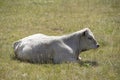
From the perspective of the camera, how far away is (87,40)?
46.0ft

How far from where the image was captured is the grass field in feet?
39.3

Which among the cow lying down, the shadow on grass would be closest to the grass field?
the shadow on grass

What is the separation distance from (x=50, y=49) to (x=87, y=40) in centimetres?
149

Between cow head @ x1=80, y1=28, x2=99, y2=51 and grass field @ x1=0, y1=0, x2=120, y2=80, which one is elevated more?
cow head @ x1=80, y1=28, x2=99, y2=51

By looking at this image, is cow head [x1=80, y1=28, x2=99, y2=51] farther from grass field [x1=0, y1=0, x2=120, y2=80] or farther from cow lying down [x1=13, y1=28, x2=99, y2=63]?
grass field [x1=0, y1=0, x2=120, y2=80]

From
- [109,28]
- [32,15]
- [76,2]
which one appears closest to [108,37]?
[109,28]

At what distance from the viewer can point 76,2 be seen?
1230 inches

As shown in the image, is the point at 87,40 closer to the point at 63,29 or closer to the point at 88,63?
the point at 88,63

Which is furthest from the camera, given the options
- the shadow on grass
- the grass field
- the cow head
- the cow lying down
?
the cow head

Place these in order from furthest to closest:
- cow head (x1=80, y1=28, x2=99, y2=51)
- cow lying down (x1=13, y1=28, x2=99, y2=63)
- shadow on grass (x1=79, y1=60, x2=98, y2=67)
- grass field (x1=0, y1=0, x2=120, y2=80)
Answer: cow head (x1=80, y1=28, x2=99, y2=51)
cow lying down (x1=13, y1=28, x2=99, y2=63)
shadow on grass (x1=79, y1=60, x2=98, y2=67)
grass field (x1=0, y1=0, x2=120, y2=80)

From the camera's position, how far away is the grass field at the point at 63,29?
12.0 meters

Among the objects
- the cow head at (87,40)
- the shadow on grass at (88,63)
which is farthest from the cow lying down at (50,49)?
the shadow on grass at (88,63)

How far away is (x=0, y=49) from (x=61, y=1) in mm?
17190

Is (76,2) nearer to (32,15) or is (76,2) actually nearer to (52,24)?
(32,15)
